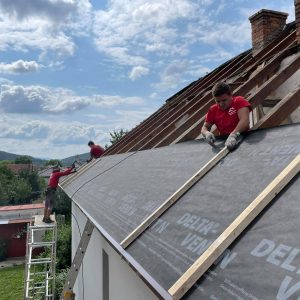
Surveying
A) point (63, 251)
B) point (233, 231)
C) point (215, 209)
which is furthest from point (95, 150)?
point (233, 231)

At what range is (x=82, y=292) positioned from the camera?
847cm

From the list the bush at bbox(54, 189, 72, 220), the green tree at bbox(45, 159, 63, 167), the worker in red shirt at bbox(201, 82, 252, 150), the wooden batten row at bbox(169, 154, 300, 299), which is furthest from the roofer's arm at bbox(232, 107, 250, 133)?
the bush at bbox(54, 189, 72, 220)

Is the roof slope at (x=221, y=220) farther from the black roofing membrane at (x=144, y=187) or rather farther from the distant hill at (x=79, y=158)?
the distant hill at (x=79, y=158)

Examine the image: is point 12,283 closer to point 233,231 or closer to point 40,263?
point 40,263

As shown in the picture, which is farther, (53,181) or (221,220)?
(53,181)

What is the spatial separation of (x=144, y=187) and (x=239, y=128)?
1.43 m

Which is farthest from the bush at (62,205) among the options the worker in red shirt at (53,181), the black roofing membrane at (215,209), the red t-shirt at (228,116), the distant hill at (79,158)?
the black roofing membrane at (215,209)

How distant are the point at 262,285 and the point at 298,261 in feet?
0.69

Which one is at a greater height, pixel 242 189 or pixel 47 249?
pixel 242 189

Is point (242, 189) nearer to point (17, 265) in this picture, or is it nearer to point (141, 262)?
point (141, 262)

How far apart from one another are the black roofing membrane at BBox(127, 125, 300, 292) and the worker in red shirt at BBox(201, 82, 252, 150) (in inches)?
8.8

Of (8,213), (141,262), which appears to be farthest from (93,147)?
(8,213)

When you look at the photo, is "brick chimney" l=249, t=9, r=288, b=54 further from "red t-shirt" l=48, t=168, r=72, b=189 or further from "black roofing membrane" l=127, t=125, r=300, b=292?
"red t-shirt" l=48, t=168, r=72, b=189

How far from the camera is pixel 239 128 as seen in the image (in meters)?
3.77
